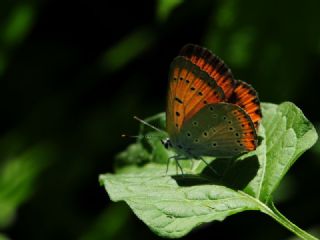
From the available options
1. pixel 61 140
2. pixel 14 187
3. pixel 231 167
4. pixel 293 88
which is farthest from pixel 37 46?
pixel 231 167

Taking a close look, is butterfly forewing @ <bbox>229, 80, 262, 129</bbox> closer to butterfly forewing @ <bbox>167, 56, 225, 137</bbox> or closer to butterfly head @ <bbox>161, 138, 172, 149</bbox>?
butterfly forewing @ <bbox>167, 56, 225, 137</bbox>

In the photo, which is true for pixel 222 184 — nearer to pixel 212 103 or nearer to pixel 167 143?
pixel 212 103

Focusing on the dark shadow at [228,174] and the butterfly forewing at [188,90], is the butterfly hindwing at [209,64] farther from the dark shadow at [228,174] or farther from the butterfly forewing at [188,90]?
the dark shadow at [228,174]

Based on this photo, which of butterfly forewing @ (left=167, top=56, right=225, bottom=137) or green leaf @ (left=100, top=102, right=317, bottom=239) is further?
butterfly forewing @ (left=167, top=56, right=225, bottom=137)

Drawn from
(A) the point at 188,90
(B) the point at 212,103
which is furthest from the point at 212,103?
(A) the point at 188,90

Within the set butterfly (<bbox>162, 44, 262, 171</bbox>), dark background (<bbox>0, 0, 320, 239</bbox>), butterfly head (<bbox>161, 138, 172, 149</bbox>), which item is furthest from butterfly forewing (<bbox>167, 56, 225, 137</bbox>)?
dark background (<bbox>0, 0, 320, 239</bbox>)

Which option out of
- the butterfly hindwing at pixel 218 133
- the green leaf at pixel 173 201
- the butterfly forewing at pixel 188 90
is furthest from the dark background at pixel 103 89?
the green leaf at pixel 173 201
